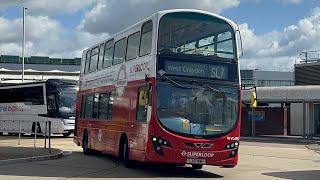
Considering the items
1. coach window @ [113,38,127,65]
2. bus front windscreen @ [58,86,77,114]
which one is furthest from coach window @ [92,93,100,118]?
bus front windscreen @ [58,86,77,114]

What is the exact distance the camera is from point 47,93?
113ft

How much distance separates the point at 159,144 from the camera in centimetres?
1454

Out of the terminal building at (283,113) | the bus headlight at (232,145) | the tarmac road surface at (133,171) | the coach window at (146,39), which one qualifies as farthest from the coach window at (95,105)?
the terminal building at (283,113)

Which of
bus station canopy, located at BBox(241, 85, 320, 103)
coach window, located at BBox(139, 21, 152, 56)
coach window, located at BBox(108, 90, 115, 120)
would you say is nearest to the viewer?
coach window, located at BBox(139, 21, 152, 56)

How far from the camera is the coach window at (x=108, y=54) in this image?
19547 millimetres

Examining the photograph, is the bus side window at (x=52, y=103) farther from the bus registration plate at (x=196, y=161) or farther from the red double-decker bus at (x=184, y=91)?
the bus registration plate at (x=196, y=161)

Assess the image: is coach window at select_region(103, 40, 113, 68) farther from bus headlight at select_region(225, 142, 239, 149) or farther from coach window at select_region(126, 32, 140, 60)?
bus headlight at select_region(225, 142, 239, 149)

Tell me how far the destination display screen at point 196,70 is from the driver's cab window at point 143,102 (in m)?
0.77

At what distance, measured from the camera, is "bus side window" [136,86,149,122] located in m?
15.2

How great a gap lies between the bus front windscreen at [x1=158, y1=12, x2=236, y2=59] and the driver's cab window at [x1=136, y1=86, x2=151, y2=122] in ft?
3.63

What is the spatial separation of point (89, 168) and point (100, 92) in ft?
13.2

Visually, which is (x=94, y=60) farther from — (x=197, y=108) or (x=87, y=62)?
(x=197, y=108)

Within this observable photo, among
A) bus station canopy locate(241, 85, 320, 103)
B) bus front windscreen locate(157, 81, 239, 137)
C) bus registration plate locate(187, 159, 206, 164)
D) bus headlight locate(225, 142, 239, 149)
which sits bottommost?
bus registration plate locate(187, 159, 206, 164)

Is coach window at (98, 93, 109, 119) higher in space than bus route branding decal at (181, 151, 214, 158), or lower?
higher
